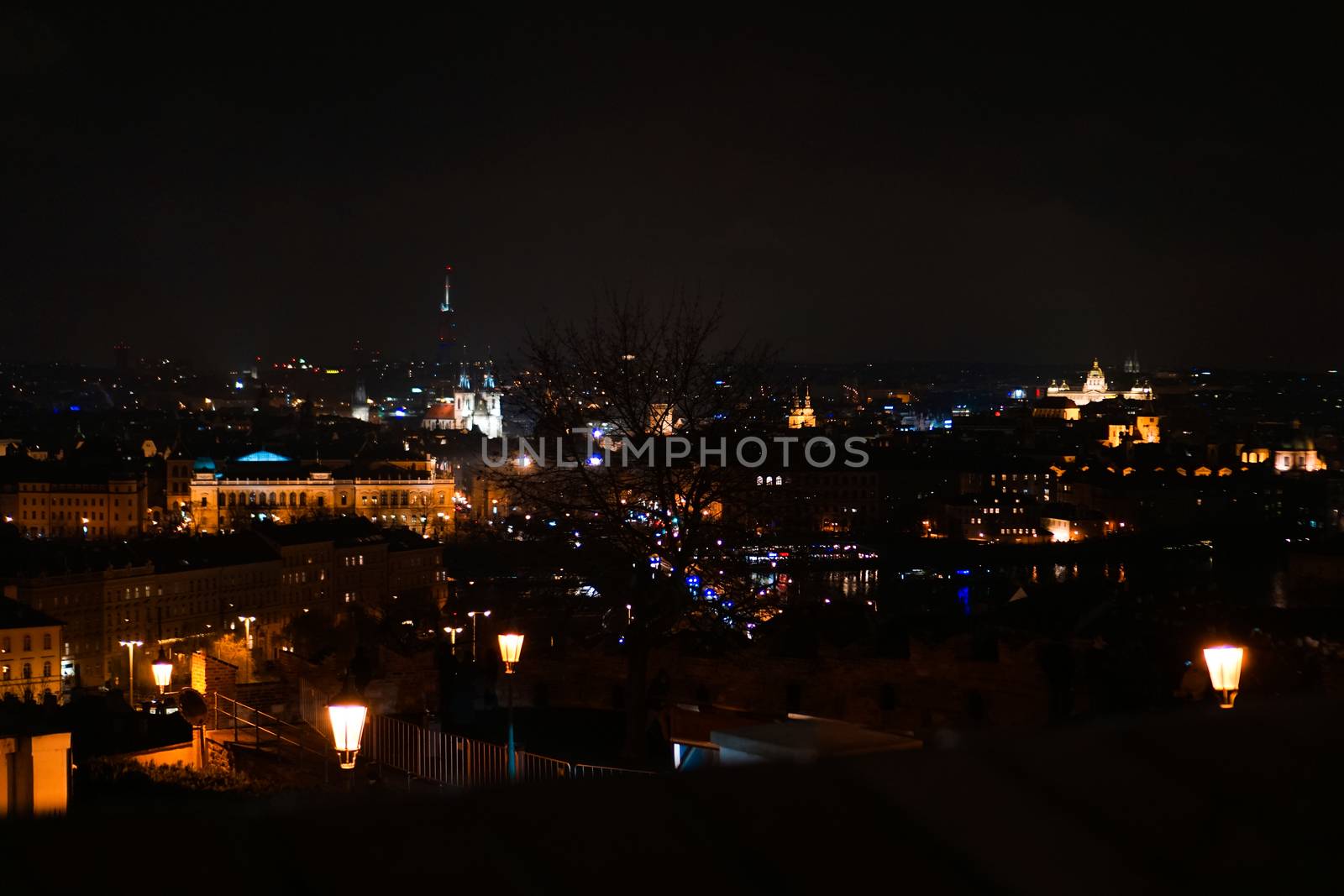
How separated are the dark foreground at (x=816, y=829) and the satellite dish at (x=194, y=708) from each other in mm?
6895

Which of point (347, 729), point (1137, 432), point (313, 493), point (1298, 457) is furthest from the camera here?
point (1137, 432)

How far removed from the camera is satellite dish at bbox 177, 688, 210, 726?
24.8 ft

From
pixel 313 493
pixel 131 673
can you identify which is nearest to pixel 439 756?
pixel 131 673

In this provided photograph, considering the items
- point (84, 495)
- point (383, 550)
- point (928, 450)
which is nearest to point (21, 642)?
point (383, 550)

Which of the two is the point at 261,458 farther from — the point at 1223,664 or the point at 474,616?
the point at 1223,664

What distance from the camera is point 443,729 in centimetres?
642

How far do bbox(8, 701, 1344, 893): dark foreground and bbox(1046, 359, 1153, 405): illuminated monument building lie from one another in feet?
411

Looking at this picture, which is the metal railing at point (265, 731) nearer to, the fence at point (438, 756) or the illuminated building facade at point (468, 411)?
the fence at point (438, 756)

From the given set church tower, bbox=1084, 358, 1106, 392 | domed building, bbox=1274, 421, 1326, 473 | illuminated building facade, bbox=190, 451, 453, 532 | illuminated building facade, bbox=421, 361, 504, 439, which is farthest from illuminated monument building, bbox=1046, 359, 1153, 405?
illuminated building facade, bbox=190, 451, 453, 532

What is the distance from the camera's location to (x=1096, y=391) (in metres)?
131

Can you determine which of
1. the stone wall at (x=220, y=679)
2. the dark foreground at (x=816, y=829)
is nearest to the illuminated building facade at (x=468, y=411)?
the stone wall at (x=220, y=679)

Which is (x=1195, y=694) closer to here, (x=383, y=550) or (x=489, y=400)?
(x=383, y=550)

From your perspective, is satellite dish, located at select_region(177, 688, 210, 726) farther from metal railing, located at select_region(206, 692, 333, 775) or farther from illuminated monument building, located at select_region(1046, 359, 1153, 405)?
illuminated monument building, located at select_region(1046, 359, 1153, 405)

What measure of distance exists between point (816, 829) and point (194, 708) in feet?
24.4
